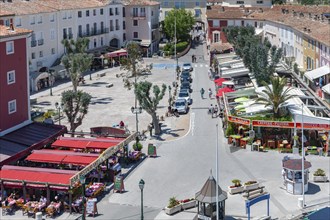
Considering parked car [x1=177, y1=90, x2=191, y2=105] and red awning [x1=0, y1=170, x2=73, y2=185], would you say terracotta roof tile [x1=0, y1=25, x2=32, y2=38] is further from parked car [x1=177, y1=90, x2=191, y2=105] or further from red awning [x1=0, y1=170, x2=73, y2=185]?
parked car [x1=177, y1=90, x2=191, y2=105]

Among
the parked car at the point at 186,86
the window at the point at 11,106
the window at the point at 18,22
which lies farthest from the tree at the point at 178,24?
the window at the point at 11,106

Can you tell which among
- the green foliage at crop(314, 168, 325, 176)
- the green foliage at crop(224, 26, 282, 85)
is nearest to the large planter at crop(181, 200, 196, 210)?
the green foliage at crop(314, 168, 325, 176)

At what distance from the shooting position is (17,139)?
148 feet

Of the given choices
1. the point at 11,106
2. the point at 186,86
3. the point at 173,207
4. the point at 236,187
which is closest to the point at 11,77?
the point at 11,106

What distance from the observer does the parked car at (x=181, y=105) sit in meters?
64.1

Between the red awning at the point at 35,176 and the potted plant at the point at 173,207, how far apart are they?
19.7ft

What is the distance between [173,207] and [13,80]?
57.4ft

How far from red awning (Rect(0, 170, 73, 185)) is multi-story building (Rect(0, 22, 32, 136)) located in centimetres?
678

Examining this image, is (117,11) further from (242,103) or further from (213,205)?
(213,205)

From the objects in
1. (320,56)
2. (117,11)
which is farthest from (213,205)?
(117,11)

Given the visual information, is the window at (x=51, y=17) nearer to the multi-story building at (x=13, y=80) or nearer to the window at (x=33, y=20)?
the window at (x=33, y=20)

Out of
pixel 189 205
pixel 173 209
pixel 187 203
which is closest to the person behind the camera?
pixel 173 209

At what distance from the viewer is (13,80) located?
155ft

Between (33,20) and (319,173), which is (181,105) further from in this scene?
(33,20)
